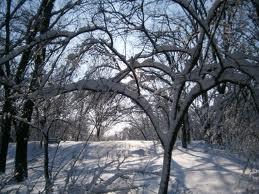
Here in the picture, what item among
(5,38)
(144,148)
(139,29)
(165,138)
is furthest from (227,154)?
(5,38)

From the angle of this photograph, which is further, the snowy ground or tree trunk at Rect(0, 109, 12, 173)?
tree trunk at Rect(0, 109, 12, 173)

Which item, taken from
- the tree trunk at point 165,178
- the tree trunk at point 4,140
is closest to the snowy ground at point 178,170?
the tree trunk at point 165,178

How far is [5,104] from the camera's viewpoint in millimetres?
12062

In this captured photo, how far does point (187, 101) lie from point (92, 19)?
3.08m

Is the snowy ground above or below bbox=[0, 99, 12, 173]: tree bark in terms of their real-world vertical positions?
below

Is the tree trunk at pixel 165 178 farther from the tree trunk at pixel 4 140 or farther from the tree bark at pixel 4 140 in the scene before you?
the tree trunk at pixel 4 140

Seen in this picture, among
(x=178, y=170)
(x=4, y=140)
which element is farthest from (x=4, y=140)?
(x=178, y=170)

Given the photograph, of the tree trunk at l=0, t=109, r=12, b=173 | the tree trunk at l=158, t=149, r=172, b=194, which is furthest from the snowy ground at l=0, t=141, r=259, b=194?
the tree trunk at l=0, t=109, r=12, b=173

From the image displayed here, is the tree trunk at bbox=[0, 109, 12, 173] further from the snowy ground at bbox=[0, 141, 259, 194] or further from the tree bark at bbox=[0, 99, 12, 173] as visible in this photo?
the snowy ground at bbox=[0, 141, 259, 194]

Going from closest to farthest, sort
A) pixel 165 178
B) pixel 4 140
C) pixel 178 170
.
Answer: pixel 165 178 → pixel 178 170 → pixel 4 140

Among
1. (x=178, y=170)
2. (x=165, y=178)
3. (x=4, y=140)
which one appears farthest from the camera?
(x=4, y=140)

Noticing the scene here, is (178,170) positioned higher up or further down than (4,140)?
further down

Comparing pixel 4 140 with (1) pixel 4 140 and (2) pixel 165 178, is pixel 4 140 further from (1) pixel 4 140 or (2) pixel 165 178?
(2) pixel 165 178

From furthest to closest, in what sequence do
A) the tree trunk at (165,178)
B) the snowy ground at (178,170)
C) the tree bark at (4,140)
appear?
the tree bark at (4,140)
the snowy ground at (178,170)
the tree trunk at (165,178)
